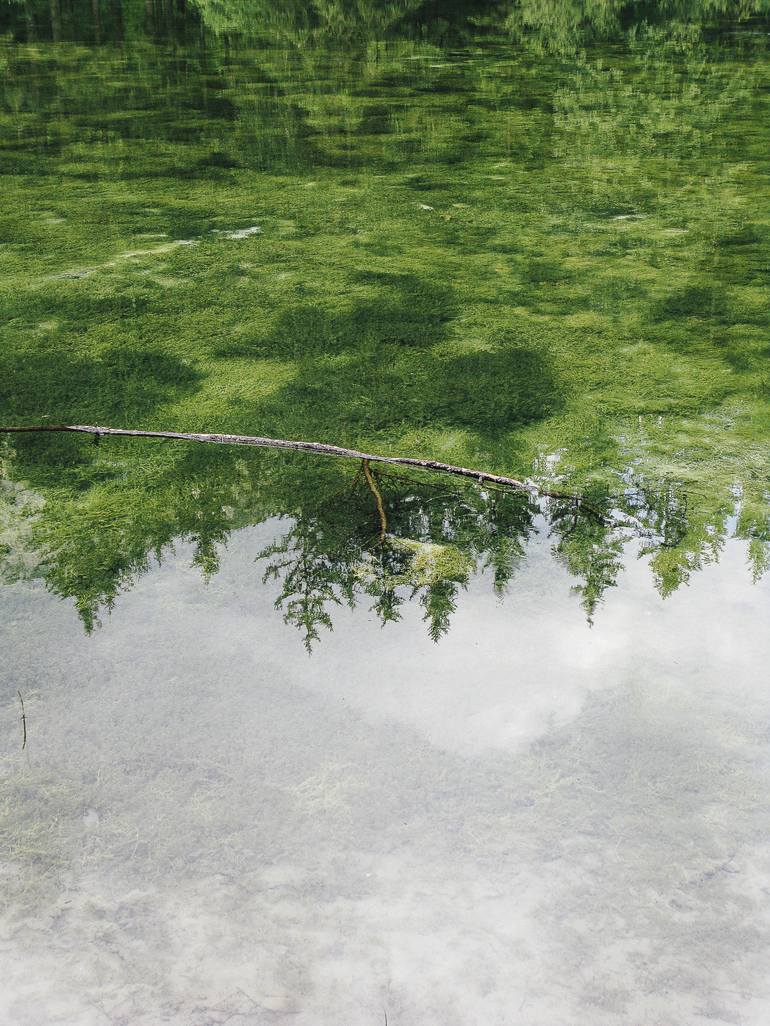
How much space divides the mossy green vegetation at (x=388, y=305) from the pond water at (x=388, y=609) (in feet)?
0.04

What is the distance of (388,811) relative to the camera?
1.18 meters

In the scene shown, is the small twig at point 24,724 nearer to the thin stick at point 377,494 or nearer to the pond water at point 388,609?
the pond water at point 388,609

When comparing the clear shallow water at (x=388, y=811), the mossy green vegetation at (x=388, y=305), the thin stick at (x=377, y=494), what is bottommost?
the clear shallow water at (x=388, y=811)

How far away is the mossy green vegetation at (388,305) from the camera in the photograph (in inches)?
70.6

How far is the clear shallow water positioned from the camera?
1004 mm

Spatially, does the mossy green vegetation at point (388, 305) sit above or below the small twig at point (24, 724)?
above

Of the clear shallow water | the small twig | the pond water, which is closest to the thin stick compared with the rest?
the pond water

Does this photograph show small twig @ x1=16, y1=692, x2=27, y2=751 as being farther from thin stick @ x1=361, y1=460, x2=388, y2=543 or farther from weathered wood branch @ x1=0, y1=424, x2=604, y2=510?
weathered wood branch @ x1=0, y1=424, x2=604, y2=510

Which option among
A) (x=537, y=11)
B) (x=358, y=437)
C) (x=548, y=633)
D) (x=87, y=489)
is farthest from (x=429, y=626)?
(x=537, y=11)

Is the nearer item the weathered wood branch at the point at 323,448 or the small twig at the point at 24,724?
the small twig at the point at 24,724

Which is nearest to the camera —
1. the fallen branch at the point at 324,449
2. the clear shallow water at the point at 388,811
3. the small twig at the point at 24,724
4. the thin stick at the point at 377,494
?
the clear shallow water at the point at 388,811

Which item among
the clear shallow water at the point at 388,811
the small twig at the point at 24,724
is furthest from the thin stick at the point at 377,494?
the small twig at the point at 24,724

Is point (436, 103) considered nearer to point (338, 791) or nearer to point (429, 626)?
point (429, 626)

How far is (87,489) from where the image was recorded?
1836mm
